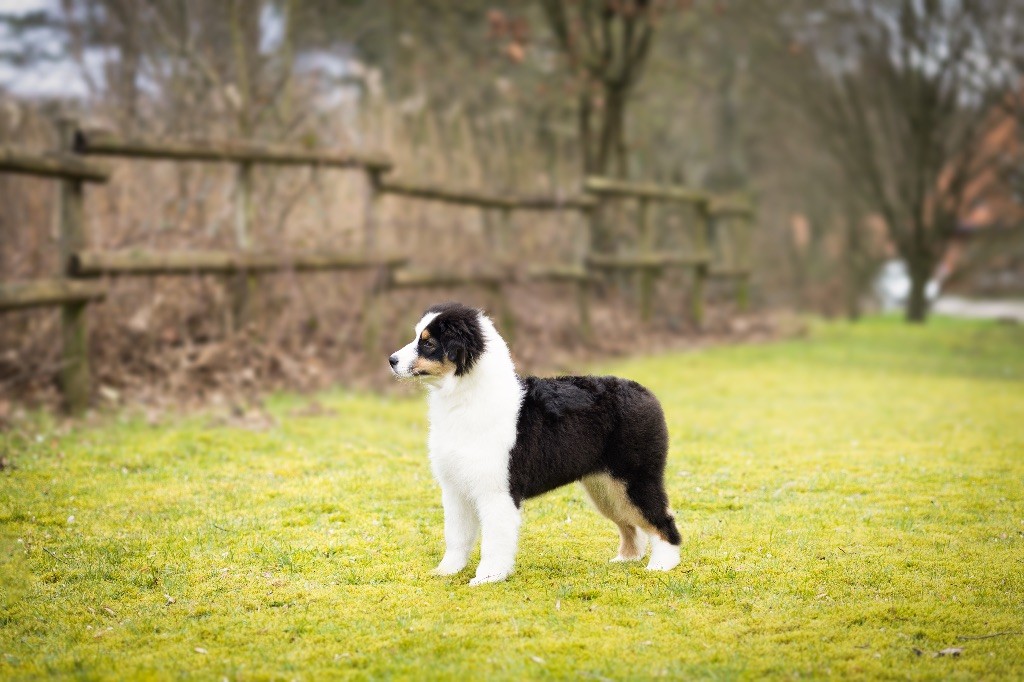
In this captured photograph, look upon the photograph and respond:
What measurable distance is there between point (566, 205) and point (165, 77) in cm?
469

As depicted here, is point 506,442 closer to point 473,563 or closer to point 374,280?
point 473,563

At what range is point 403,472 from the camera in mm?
6457

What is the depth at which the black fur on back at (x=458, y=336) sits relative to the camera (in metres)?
4.48

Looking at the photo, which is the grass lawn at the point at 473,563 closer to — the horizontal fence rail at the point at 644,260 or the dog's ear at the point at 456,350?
the dog's ear at the point at 456,350

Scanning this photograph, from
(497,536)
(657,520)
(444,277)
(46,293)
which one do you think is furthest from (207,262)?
(657,520)

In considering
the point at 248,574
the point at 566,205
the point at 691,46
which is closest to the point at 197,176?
the point at 566,205

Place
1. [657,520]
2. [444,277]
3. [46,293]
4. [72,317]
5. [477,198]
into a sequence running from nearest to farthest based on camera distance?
[657,520] < [46,293] < [72,317] < [444,277] < [477,198]

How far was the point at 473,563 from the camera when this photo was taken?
4.83m

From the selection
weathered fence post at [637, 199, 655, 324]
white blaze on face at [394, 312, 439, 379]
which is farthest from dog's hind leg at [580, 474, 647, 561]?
weathered fence post at [637, 199, 655, 324]

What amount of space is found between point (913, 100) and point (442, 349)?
15547mm

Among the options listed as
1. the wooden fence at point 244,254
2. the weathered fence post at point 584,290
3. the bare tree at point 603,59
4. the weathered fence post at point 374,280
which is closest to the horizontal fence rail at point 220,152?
Answer: the wooden fence at point 244,254

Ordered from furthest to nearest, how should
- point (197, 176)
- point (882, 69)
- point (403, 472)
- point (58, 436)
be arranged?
1. point (882, 69)
2. point (197, 176)
3. point (58, 436)
4. point (403, 472)

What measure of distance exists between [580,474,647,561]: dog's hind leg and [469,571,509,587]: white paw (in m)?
0.59

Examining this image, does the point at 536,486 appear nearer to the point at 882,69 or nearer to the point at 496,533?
the point at 496,533
